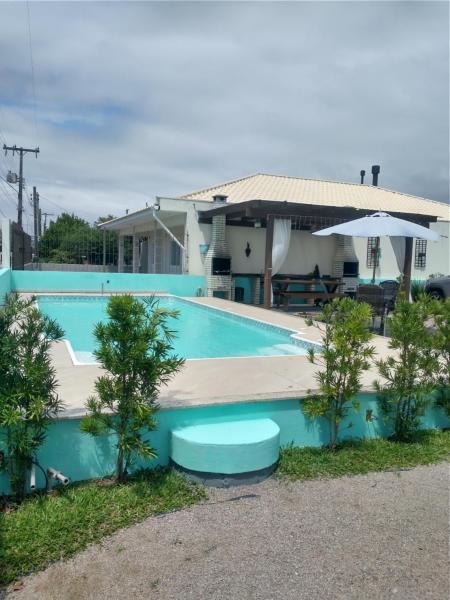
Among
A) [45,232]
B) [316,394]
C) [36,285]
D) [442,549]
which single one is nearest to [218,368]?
[316,394]

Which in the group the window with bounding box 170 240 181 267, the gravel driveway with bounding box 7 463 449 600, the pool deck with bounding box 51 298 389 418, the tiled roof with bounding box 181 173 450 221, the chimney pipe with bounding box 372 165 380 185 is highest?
the chimney pipe with bounding box 372 165 380 185

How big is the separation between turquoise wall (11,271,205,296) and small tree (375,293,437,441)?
43.1 ft

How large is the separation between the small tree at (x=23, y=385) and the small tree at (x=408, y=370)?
124 inches

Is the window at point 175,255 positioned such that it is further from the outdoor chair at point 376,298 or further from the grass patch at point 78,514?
the grass patch at point 78,514

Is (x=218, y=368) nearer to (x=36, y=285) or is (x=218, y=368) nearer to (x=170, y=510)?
(x=170, y=510)

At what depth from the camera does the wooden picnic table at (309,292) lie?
1541cm

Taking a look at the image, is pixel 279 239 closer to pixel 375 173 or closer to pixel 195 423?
pixel 195 423

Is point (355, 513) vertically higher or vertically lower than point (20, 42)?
lower

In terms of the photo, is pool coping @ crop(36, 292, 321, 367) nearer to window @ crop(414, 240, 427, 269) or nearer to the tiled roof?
the tiled roof

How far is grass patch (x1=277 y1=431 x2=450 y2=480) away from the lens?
4039mm

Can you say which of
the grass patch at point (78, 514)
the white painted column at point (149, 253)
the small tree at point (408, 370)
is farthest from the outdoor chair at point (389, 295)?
the white painted column at point (149, 253)

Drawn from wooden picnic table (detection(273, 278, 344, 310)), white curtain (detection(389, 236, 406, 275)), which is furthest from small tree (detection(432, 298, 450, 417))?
white curtain (detection(389, 236, 406, 275))

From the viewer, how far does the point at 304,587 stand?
100 inches

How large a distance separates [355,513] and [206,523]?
1093mm
